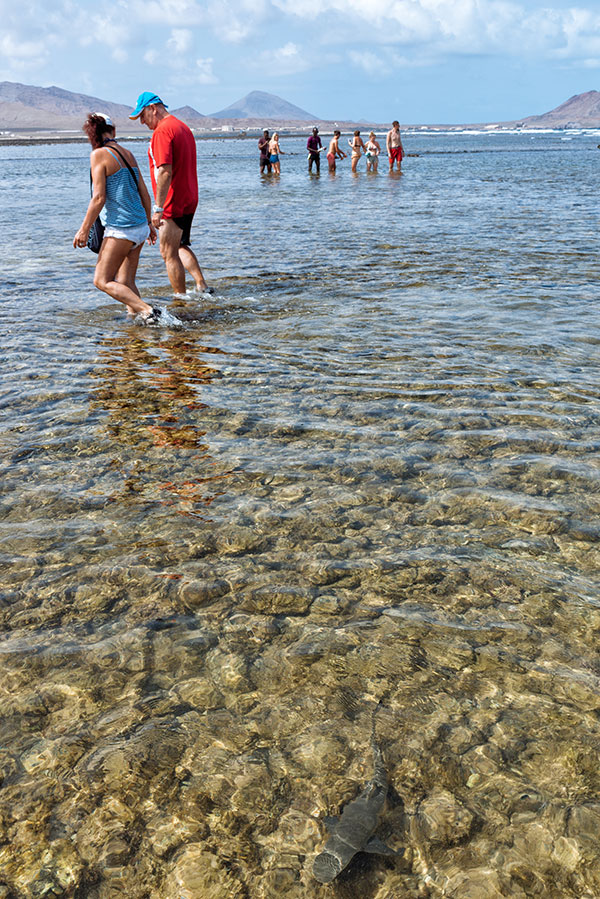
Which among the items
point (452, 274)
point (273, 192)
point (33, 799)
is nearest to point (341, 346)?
point (452, 274)

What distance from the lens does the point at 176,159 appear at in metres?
9.04

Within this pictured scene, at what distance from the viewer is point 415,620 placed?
3428mm

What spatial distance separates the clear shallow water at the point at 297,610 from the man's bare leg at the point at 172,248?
6.58 feet

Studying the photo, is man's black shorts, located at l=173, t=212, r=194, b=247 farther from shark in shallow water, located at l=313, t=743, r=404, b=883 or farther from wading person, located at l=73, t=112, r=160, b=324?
shark in shallow water, located at l=313, t=743, r=404, b=883

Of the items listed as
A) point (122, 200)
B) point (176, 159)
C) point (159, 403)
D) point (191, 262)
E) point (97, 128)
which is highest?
point (97, 128)

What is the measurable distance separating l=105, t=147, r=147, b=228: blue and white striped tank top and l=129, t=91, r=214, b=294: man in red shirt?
790mm

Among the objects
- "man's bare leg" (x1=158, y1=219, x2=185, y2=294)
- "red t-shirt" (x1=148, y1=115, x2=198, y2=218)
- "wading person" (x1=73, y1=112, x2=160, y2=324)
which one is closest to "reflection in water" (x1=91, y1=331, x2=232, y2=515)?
"wading person" (x1=73, y1=112, x2=160, y2=324)

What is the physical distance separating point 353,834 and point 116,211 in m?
7.49

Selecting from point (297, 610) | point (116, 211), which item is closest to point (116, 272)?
point (116, 211)

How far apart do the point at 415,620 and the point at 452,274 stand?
9033 millimetres

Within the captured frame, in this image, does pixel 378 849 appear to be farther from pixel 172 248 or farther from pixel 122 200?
pixel 172 248

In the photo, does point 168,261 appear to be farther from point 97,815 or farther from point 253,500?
point 97,815

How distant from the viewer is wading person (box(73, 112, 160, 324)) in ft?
25.6

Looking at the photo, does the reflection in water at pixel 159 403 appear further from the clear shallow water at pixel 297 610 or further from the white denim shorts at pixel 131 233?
the white denim shorts at pixel 131 233
